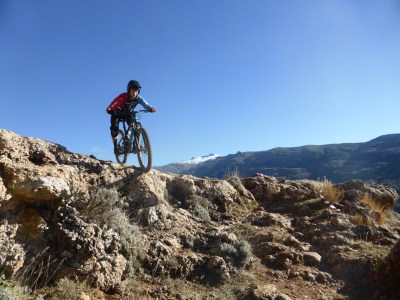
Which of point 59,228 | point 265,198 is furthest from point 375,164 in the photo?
point 59,228

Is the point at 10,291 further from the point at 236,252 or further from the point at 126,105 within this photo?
the point at 126,105

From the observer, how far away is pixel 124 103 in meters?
8.41

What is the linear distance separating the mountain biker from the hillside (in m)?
1.28

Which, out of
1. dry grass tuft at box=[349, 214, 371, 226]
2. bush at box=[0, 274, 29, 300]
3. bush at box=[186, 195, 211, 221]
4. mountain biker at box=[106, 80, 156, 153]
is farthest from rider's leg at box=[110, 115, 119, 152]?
dry grass tuft at box=[349, 214, 371, 226]

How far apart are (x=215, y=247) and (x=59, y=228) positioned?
9.18 ft

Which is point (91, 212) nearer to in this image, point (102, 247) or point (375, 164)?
point (102, 247)

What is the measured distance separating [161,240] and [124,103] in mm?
3757

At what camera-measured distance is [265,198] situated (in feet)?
34.0

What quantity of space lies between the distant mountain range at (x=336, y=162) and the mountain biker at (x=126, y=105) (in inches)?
3160

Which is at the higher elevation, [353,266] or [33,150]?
[33,150]

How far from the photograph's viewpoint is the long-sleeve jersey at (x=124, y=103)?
8320 mm

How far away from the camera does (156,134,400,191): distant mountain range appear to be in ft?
334

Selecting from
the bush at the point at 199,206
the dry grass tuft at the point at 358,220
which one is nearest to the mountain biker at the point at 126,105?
the bush at the point at 199,206

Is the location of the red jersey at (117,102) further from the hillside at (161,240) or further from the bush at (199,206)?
the bush at (199,206)
